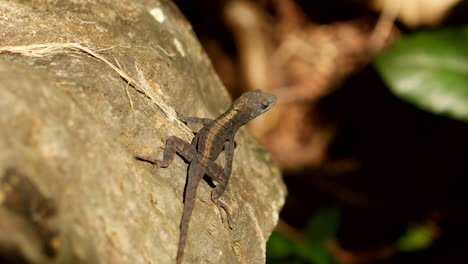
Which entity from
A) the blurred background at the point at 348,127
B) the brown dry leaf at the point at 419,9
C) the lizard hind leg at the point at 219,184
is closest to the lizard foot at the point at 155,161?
the lizard hind leg at the point at 219,184

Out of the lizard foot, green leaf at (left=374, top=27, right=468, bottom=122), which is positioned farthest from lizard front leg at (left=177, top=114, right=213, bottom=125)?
green leaf at (left=374, top=27, right=468, bottom=122)

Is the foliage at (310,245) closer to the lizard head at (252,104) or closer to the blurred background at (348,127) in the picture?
the blurred background at (348,127)

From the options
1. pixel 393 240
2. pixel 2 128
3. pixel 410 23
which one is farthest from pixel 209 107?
pixel 410 23

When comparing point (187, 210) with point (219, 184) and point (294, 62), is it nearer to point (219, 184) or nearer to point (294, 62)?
point (219, 184)

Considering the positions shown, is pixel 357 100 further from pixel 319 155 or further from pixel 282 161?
pixel 282 161

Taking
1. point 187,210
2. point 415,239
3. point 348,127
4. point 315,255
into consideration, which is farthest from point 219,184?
point 348,127

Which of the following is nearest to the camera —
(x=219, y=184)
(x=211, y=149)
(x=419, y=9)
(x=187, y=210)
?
(x=187, y=210)
